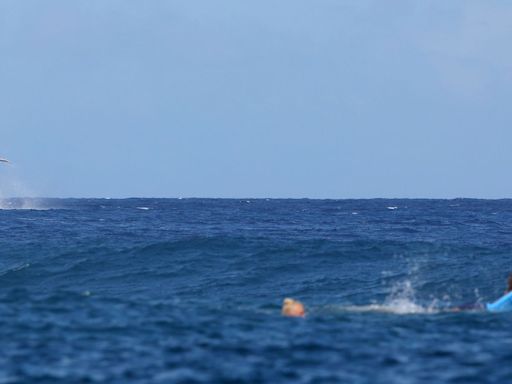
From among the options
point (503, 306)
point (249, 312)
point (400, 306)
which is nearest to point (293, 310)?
point (249, 312)

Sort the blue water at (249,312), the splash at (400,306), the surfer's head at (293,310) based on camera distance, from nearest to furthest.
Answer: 1. the blue water at (249,312)
2. the surfer's head at (293,310)
3. the splash at (400,306)

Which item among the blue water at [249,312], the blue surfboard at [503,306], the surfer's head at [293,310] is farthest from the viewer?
the blue surfboard at [503,306]

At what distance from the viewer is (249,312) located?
70.1 ft

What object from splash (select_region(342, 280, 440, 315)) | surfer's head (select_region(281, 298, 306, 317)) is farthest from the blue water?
surfer's head (select_region(281, 298, 306, 317))

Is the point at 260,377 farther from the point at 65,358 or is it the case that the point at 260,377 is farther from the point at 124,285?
the point at 124,285

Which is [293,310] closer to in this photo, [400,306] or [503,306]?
[400,306]

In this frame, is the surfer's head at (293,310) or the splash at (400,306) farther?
the splash at (400,306)

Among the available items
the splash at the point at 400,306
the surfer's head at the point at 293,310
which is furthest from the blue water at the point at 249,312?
the surfer's head at the point at 293,310

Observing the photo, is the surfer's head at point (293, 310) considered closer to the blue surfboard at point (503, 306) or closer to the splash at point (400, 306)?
the splash at point (400, 306)

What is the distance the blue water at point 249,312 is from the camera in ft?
47.6

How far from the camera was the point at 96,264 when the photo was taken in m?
37.8

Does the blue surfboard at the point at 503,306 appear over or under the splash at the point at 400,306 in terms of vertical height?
over

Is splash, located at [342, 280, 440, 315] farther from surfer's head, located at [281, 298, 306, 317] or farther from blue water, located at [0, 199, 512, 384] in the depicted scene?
surfer's head, located at [281, 298, 306, 317]

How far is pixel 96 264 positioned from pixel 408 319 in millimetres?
19523
